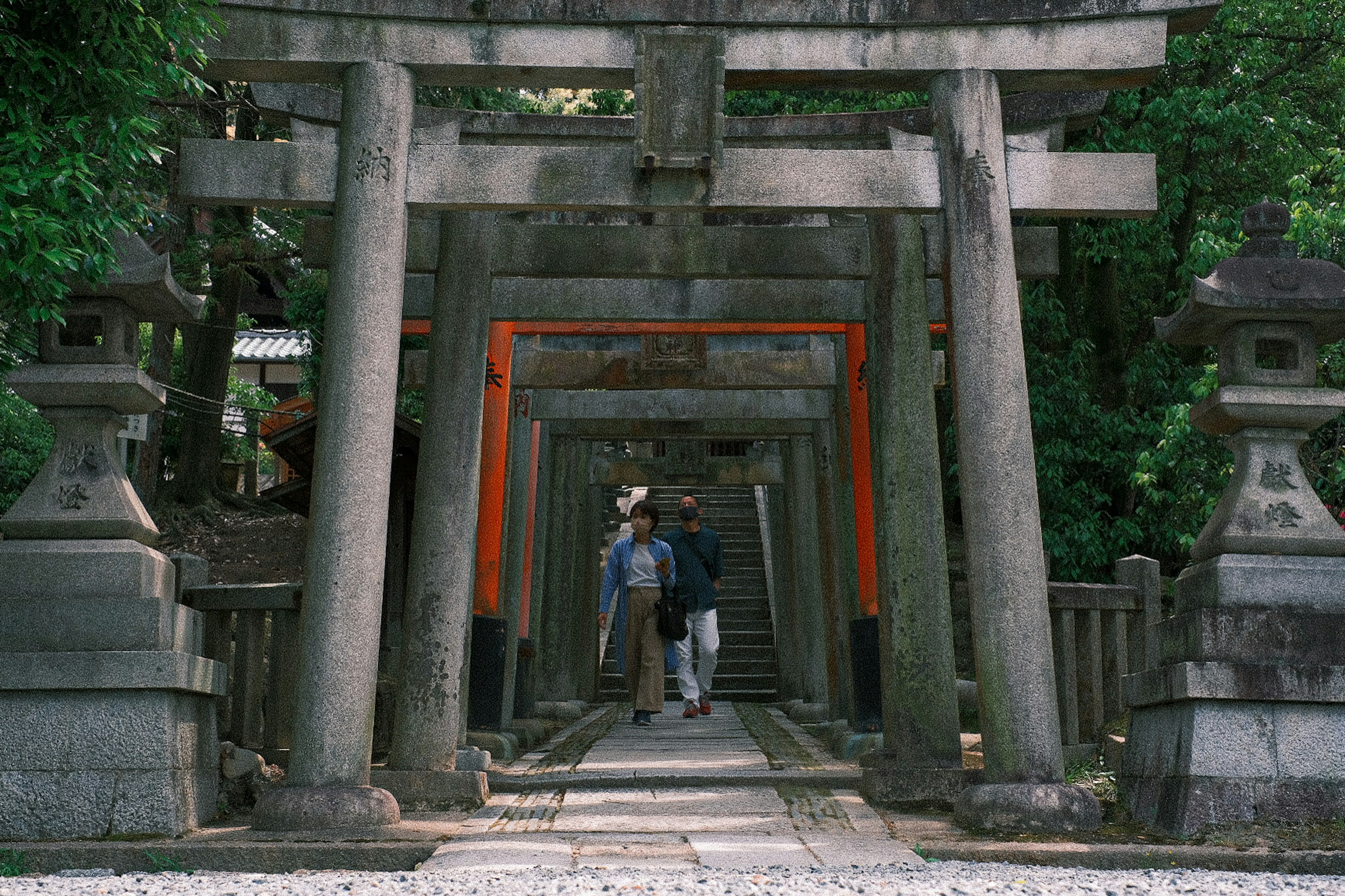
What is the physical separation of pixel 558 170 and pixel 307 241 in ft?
8.74

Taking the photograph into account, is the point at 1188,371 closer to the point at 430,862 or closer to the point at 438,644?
the point at 438,644

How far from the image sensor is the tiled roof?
27.5 m

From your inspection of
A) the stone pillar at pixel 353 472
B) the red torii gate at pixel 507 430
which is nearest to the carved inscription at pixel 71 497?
the stone pillar at pixel 353 472

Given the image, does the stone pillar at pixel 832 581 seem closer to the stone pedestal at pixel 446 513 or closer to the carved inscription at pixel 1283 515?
the stone pedestal at pixel 446 513

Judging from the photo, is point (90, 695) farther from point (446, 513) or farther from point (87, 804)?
point (446, 513)

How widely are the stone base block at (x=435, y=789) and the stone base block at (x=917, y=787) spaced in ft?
6.21

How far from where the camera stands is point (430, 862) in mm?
4555

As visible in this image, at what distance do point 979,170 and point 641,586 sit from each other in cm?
590

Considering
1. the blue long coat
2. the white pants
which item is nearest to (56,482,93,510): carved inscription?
the blue long coat

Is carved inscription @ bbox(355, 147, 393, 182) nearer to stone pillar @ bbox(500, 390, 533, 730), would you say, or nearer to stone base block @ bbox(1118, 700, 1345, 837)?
stone base block @ bbox(1118, 700, 1345, 837)

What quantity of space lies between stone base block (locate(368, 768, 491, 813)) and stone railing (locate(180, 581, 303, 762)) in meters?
1.03

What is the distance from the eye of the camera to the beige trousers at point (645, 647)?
11.1m

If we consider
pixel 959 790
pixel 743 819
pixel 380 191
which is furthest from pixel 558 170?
pixel 959 790

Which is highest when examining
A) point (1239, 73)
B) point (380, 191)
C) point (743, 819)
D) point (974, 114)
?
point (1239, 73)
